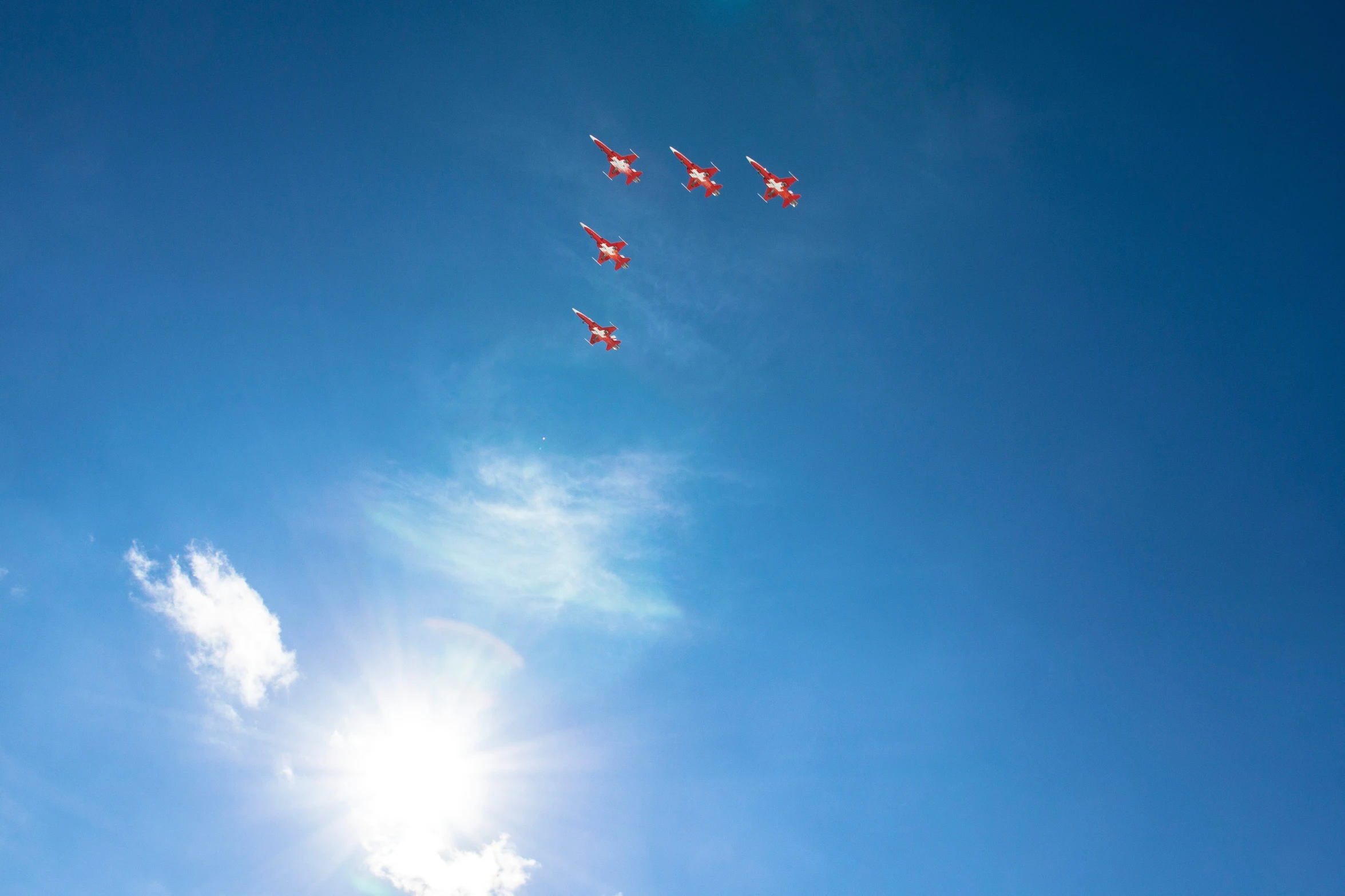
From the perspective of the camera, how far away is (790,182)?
366 feet

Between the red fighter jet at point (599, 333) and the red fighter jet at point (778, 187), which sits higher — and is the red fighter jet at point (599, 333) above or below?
below

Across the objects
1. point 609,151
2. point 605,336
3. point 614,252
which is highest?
point 609,151

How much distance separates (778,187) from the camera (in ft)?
366

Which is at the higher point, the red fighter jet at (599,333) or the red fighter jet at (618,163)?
the red fighter jet at (618,163)

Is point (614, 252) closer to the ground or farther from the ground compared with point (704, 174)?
closer to the ground

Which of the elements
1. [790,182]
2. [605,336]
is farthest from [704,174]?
[605,336]

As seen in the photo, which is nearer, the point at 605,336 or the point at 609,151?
the point at 609,151

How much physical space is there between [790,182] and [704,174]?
1526cm

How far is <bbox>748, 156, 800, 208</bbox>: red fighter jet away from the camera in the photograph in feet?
365

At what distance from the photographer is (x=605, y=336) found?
118m

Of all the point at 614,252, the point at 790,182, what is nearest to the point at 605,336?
the point at 614,252

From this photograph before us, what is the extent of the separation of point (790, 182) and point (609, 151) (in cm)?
3207

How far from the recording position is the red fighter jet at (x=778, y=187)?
11119cm

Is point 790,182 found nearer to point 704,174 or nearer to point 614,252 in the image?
point 704,174
